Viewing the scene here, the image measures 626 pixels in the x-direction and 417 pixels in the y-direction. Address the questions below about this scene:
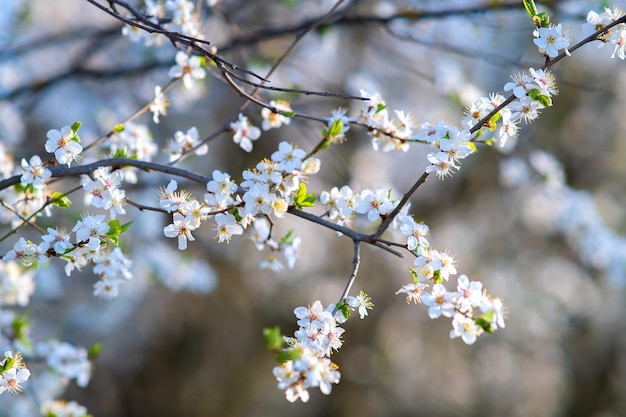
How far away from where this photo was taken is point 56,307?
5.08 metres

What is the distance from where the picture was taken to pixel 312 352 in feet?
4.59

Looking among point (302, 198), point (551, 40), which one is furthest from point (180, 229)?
point (551, 40)

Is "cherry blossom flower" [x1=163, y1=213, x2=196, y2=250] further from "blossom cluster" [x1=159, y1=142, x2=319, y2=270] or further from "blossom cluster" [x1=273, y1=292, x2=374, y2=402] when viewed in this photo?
"blossom cluster" [x1=273, y1=292, x2=374, y2=402]

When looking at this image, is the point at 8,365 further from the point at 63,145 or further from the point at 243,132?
the point at 243,132

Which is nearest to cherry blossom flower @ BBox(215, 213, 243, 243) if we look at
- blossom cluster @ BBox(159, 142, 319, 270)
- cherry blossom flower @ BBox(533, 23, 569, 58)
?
blossom cluster @ BBox(159, 142, 319, 270)

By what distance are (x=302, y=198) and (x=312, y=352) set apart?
0.39 m

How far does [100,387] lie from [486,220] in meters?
4.33

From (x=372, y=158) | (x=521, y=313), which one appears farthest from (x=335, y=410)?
(x=372, y=158)

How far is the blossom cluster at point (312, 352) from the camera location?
52.9 inches

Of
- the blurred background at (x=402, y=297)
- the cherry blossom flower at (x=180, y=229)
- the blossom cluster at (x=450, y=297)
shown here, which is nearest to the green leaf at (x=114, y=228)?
the cherry blossom flower at (x=180, y=229)

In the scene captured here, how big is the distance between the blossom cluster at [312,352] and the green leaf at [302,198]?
10.2 inches

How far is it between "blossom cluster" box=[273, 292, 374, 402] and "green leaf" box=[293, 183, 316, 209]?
0.26m

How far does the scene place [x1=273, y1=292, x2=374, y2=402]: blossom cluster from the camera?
4.41 ft

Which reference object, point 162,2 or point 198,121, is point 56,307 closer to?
point 198,121
